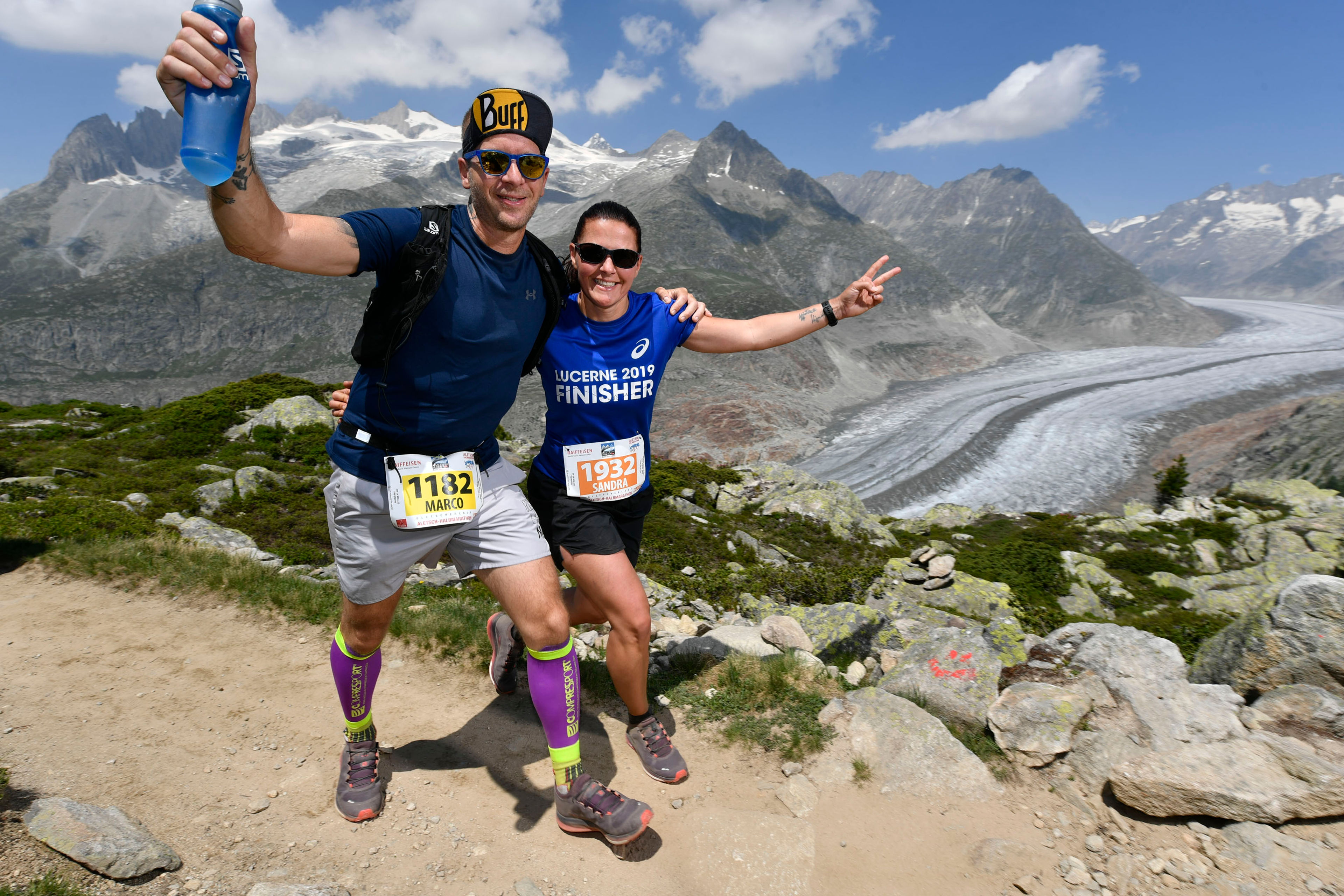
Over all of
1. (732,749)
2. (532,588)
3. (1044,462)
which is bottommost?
(1044,462)

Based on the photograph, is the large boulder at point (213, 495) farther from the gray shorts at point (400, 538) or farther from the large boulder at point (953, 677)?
the large boulder at point (953, 677)

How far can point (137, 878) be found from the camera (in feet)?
9.98

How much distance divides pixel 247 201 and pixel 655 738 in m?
3.93

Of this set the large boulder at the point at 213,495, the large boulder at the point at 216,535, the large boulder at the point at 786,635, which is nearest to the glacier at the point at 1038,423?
the large boulder at the point at 786,635

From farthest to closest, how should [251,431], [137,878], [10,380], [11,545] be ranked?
[10,380] < [251,431] < [11,545] < [137,878]

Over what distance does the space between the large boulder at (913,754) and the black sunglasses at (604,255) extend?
3735 mm

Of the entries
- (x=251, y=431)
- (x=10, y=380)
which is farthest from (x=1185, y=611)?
(x=10, y=380)

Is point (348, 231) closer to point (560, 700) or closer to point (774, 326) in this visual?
point (560, 700)

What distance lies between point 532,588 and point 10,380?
16988cm

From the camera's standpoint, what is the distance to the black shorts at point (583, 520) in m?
4.07

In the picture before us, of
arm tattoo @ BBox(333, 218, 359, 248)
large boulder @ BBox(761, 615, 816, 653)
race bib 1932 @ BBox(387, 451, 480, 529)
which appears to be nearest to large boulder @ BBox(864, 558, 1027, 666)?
large boulder @ BBox(761, 615, 816, 653)

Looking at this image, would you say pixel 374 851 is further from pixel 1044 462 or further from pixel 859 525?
pixel 1044 462

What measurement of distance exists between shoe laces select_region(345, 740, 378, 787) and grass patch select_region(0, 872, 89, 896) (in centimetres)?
128

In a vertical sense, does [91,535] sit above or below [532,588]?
below
